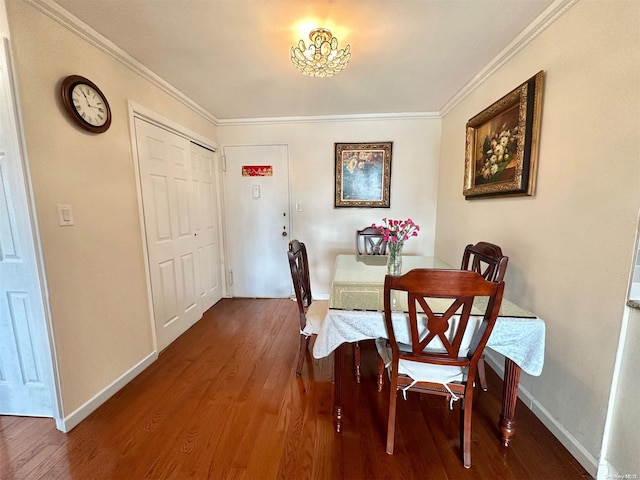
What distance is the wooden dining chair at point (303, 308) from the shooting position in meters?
1.61

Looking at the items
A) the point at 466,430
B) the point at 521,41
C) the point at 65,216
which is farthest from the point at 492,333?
the point at 65,216

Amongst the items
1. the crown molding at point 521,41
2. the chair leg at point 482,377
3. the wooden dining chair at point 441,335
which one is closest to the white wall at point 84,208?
the wooden dining chair at point 441,335

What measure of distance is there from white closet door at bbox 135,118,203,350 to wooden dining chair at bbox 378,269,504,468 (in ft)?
6.23

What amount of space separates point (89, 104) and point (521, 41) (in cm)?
260

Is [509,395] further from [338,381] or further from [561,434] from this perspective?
[338,381]

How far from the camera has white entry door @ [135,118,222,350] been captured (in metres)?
2.01

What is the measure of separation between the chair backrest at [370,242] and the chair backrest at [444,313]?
4.63 ft

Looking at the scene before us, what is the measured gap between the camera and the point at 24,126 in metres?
1.19

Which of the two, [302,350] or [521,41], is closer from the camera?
[521,41]

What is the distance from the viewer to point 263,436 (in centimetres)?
135

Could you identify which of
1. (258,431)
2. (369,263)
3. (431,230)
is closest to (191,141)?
(369,263)

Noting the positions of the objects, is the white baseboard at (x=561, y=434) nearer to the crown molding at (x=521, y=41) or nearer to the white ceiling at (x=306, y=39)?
the white ceiling at (x=306, y=39)

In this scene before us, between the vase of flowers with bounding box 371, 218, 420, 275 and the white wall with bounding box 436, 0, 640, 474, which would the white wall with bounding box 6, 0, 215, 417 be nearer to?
the vase of flowers with bounding box 371, 218, 420, 275

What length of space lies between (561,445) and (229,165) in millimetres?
3571
